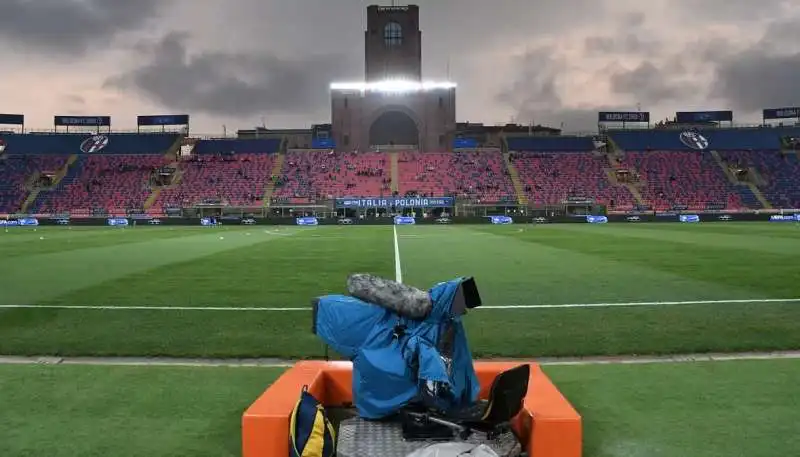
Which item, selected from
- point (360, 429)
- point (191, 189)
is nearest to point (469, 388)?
point (360, 429)

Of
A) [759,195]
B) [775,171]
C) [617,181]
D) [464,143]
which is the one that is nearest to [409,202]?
[464,143]

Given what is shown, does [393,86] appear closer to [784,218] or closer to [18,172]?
[784,218]

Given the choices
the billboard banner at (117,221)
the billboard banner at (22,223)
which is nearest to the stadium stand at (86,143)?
the billboard banner at (22,223)

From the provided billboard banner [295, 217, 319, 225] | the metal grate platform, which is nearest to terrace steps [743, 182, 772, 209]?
billboard banner [295, 217, 319, 225]

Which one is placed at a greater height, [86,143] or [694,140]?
[86,143]

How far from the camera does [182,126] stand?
3408 inches

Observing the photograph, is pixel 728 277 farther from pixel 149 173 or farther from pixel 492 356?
pixel 149 173

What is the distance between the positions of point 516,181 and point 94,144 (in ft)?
193

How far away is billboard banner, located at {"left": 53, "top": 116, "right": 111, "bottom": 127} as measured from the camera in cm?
8656

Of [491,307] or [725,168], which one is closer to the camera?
[491,307]

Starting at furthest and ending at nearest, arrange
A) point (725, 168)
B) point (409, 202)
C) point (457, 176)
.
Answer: point (725, 168) → point (457, 176) → point (409, 202)

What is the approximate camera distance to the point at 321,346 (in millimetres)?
8000

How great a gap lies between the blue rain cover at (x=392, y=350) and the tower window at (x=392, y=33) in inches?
3527

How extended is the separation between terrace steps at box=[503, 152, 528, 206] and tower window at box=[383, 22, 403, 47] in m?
25.8
